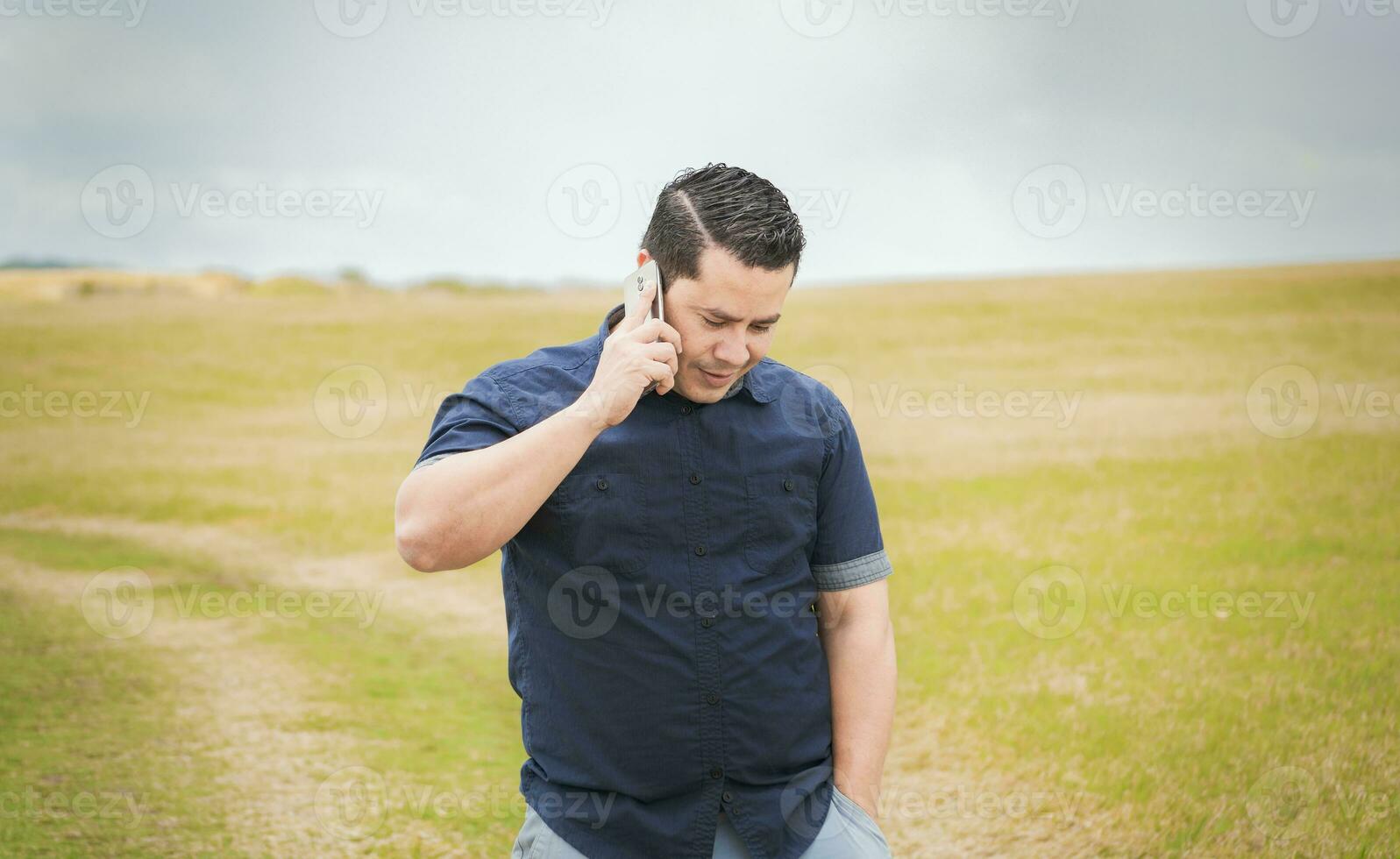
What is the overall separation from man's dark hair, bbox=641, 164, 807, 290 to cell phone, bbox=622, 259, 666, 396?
30 millimetres

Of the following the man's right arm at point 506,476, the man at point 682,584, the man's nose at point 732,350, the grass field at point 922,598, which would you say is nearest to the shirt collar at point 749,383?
the man at point 682,584

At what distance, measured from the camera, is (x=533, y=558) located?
8.60 feet

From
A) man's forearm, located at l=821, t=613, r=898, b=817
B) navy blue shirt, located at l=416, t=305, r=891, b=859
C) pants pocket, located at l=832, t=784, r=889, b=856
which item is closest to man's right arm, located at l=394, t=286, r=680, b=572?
navy blue shirt, located at l=416, t=305, r=891, b=859

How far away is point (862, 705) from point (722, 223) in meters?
1.23

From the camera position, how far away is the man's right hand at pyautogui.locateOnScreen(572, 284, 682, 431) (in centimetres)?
233

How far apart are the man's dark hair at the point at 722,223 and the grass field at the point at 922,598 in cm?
414

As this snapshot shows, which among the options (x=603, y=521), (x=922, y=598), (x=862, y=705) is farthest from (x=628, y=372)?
(x=922, y=598)

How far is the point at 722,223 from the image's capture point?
251cm

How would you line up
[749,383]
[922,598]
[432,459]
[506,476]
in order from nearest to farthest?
[506,476] < [432,459] < [749,383] < [922,598]

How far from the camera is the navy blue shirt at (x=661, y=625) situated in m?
2.57

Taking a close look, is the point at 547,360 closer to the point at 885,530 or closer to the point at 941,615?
the point at 941,615

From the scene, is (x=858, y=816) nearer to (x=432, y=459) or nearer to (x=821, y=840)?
(x=821, y=840)

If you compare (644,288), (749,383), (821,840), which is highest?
(644,288)

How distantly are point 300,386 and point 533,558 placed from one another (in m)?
22.6
